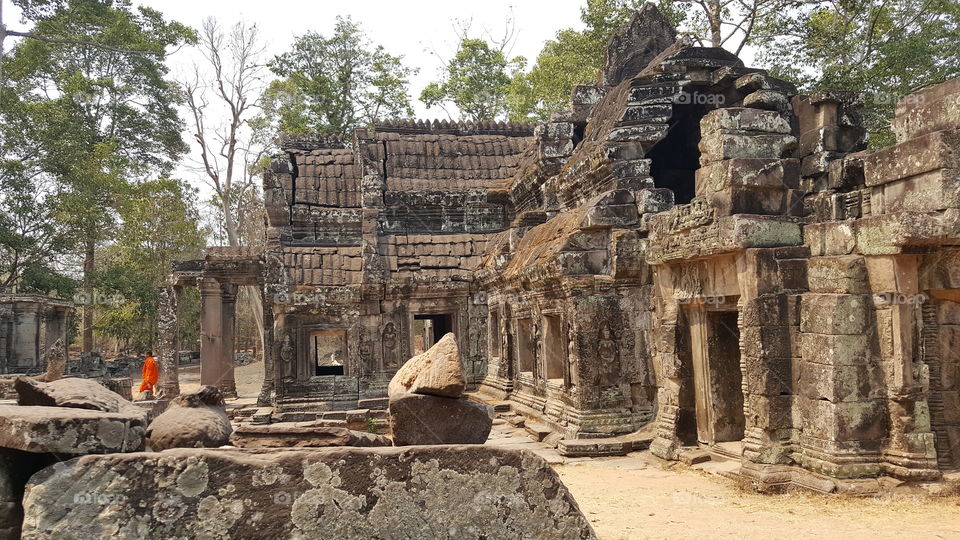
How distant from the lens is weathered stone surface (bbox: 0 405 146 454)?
3.04 meters

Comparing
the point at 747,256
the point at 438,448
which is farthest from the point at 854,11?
the point at 438,448

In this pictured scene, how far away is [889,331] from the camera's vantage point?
679 centimetres

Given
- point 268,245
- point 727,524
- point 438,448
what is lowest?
point 727,524

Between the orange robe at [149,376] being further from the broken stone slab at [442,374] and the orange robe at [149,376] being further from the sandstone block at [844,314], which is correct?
the sandstone block at [844,314]

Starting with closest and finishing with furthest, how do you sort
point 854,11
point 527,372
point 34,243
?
Result: point 527,372 < point 854,11 < point 34,243

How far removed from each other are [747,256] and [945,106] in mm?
2263

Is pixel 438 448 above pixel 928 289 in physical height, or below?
below

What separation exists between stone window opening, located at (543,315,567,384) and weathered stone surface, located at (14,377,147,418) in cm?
855

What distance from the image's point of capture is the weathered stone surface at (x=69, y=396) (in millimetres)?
3629

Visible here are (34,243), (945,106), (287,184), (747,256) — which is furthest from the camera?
(34,243)

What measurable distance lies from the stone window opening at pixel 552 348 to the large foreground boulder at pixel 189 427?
829 cm

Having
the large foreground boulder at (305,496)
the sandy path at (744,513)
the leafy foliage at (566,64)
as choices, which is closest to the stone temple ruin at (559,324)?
the large foreground boulder at (305,496)

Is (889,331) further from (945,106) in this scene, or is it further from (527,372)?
(527,372)

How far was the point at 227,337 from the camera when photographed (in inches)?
758
